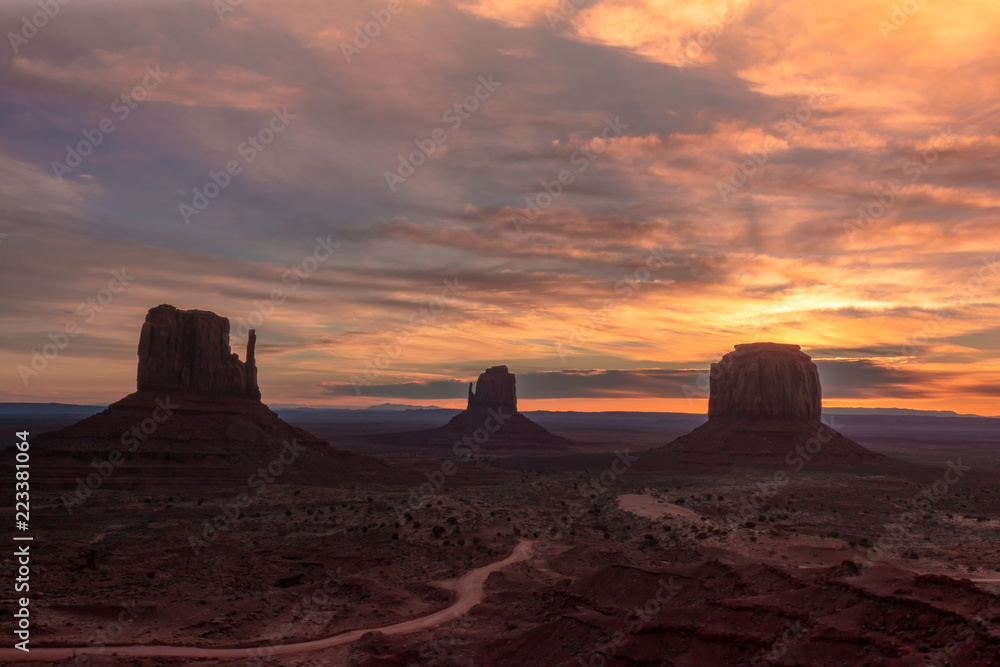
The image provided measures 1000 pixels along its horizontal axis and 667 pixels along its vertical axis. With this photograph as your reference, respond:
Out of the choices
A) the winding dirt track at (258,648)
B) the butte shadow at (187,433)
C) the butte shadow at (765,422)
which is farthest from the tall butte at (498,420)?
the winding dirt track at (258,648)

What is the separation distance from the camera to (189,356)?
267 feet

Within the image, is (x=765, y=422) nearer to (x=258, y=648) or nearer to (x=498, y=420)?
(x=498, y=420)

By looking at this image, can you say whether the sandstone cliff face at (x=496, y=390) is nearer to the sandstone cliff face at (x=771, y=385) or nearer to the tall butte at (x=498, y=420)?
the tall butte at (x=498, y=420)

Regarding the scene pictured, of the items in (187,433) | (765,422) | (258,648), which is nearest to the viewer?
(258,648)

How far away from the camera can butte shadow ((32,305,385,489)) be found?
65.4 m

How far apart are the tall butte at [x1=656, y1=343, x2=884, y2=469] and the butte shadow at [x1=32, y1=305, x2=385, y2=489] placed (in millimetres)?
A: 49207

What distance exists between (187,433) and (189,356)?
12.9 m

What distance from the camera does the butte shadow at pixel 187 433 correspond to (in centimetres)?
6544

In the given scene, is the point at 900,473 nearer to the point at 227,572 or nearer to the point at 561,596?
the point at 561,596

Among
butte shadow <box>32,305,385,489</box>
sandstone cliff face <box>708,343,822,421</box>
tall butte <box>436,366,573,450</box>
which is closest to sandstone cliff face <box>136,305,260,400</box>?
butte shadow <box>32,305,385,489</box>

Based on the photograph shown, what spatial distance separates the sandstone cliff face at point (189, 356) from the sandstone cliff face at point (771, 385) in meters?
73.3

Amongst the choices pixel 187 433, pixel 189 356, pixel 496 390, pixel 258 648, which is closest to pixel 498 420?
pixel 496 390

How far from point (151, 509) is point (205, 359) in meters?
30.7

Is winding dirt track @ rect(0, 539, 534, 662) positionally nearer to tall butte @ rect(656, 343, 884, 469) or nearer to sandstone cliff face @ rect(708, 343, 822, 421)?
tall butte @ rect(656, 343, 884, 469)
